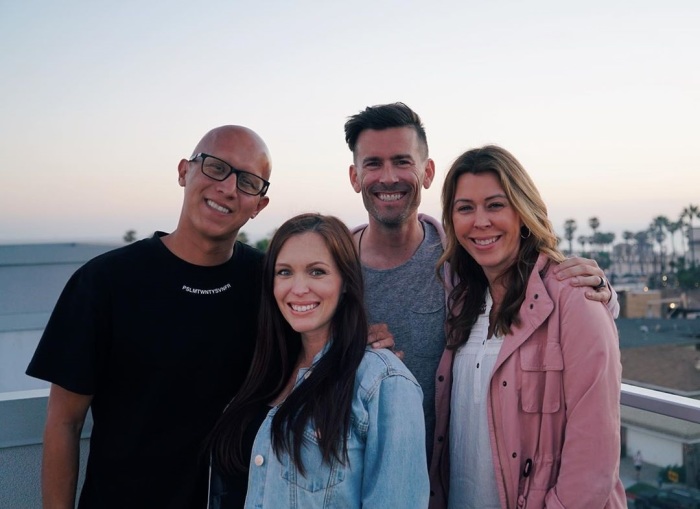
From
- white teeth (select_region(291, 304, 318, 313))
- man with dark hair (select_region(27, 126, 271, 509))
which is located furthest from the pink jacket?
man with dark hair (select_region(27, 126, 271, 509))

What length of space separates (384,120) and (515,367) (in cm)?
161

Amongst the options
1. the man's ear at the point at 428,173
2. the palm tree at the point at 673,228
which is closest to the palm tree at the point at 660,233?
the palm tree at the point at 673,228

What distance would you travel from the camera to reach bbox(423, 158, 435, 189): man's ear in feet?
10.7

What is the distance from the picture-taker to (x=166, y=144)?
18.0 m

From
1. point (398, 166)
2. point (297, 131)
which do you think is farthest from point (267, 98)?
point (398, 166)

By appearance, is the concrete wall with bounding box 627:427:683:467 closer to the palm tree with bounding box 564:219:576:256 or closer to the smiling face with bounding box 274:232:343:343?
the smiling face with bounding box 274:232:343:343

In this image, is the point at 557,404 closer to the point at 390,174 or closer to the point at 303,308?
the point at 303,308

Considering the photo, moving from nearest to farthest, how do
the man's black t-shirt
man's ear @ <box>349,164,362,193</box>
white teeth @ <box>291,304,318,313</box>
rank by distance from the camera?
white teeth @ <box>291,304,318,313</box>, the man's black t-shirt, man's ear @ <box>349,164,362,193</box>

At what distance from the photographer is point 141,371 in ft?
7.26

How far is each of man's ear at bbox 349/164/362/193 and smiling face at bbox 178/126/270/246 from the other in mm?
779

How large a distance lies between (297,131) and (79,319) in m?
14.4

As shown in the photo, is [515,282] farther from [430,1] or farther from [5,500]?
[430,1]

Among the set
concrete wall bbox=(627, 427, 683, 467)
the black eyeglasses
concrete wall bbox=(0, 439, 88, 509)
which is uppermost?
the black eyeglasses

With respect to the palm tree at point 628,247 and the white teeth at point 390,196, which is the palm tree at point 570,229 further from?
the white teeth at point 390,196
